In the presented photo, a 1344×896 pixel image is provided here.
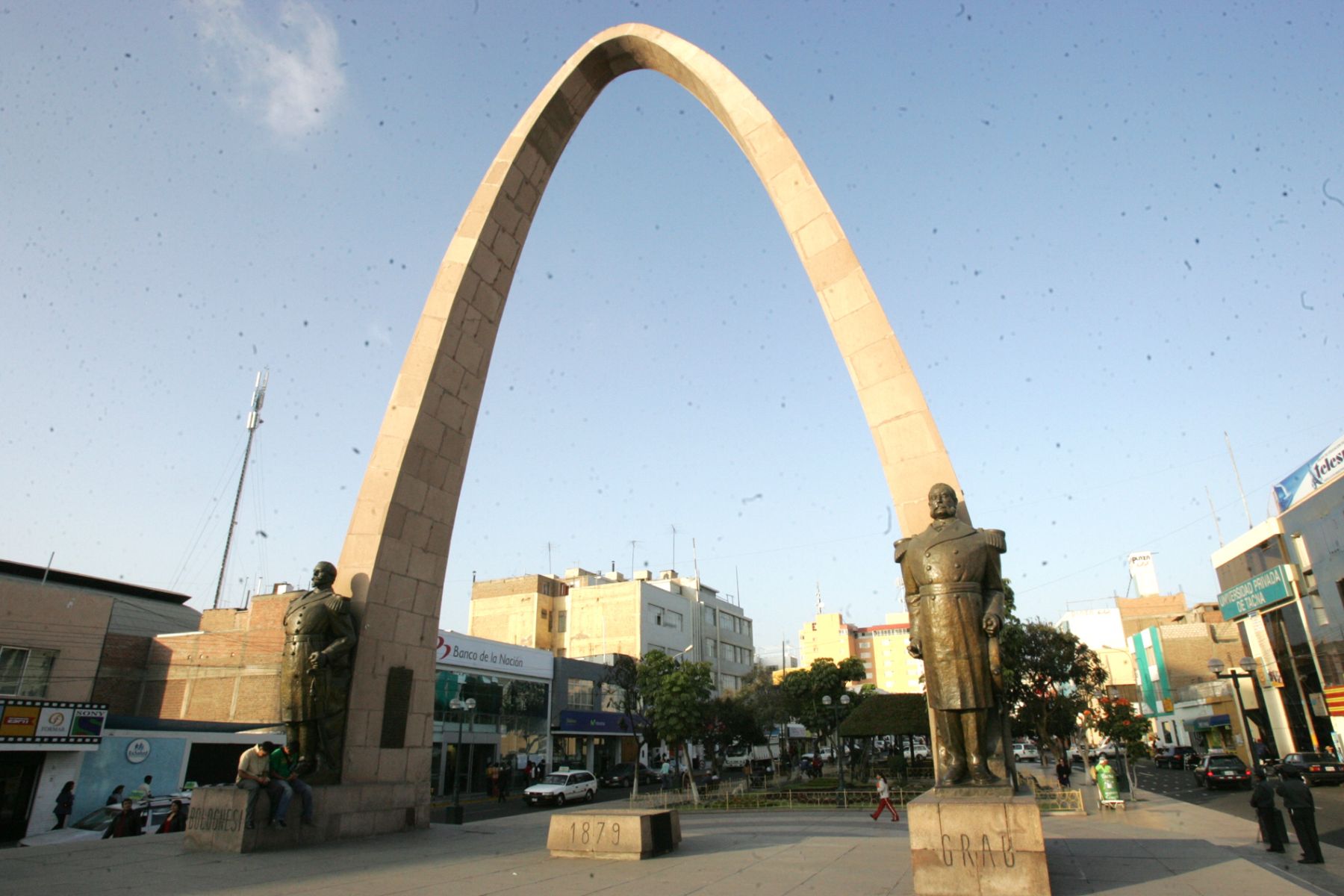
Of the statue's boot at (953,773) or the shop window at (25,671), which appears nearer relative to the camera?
the statue's boot at (953,773)

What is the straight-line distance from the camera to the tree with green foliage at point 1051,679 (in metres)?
→ 33.5

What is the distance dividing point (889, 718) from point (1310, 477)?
25110 mm

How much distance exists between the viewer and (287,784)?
9.55 meters

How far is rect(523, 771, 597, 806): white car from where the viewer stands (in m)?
29.4

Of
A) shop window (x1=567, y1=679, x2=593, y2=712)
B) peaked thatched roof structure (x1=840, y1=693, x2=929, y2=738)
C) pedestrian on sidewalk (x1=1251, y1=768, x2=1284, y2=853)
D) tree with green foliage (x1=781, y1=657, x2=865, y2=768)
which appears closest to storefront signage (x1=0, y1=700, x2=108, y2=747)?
peaked thatched roof structure (x1=840, y1=693, x2=929, y2=738)

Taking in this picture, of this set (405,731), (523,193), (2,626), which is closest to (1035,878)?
(405,731)

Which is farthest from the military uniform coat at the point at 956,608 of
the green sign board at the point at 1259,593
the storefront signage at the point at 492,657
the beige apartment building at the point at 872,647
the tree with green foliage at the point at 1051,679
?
the beige apartment building at the point at 872,647

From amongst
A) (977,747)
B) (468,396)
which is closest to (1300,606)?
(977,747)

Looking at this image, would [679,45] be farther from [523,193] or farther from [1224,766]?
[1224,766]

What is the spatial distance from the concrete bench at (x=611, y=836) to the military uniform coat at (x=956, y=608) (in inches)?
149

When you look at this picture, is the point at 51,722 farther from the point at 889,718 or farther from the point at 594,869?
the point at 889,718

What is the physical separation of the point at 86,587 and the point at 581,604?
3195 centimetres

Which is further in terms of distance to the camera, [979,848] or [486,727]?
[486,727]

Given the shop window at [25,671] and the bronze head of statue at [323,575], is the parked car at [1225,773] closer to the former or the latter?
the bronze head of statue at [323,575]
